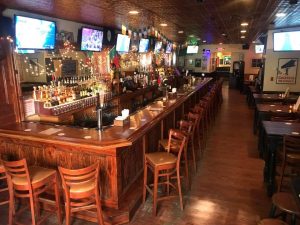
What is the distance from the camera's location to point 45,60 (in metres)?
5.30

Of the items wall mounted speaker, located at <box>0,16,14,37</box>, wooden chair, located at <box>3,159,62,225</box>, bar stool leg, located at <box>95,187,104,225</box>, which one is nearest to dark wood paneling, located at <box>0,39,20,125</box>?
wall mounted speaker, located at <box>0,16,14,37</box>

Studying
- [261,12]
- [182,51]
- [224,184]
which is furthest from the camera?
[182,51]

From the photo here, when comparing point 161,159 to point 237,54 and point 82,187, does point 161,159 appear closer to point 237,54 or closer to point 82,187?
point 82,187

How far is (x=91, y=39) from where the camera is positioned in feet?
20.9

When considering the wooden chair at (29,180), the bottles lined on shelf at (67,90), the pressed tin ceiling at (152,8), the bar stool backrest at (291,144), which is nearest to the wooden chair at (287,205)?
the bar stool backrest at (291,144)

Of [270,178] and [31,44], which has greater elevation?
[31,44]

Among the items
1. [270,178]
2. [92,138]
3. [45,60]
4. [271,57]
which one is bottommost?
[270,178]

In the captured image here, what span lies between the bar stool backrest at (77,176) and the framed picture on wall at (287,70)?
8.15 metres

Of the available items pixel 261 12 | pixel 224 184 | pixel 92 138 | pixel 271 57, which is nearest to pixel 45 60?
pixel 92 138

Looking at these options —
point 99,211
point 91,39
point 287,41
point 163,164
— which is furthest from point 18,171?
Result: point 287,41

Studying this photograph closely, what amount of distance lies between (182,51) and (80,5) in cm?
1347

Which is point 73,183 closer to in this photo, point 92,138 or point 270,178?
point 92,138

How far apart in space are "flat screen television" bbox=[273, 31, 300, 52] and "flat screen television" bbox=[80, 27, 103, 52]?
18.7 feet

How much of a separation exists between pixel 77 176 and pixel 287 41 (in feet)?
26.6
